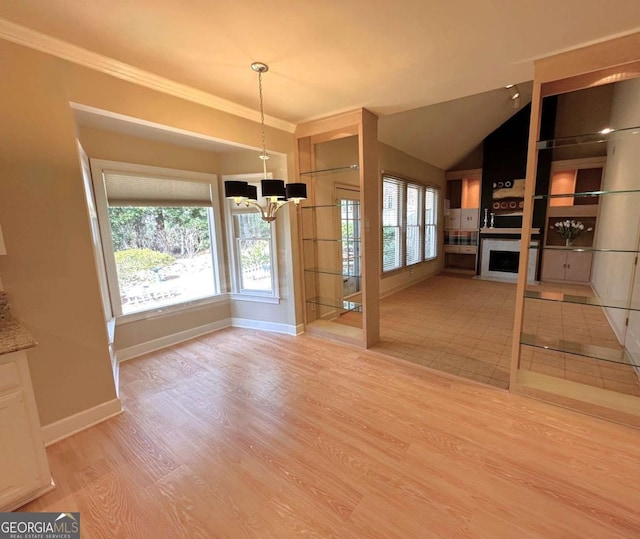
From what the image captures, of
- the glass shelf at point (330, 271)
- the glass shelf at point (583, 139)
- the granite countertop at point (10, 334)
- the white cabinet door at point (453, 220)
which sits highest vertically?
the glass shelf at point (583, 139)

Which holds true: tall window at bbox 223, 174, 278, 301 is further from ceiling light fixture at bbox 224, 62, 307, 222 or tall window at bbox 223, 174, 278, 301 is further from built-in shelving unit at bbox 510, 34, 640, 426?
built-in shelving unit at bbox 510, 34, 640, 426

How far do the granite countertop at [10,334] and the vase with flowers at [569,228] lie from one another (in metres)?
7.83

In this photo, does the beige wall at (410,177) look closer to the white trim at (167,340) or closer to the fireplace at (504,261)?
the fireplace at (504,261)

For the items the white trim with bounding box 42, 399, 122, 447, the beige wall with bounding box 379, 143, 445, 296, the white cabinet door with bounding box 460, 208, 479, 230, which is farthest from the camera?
the white cabinet door with bounding box 460, 208, 479, 230

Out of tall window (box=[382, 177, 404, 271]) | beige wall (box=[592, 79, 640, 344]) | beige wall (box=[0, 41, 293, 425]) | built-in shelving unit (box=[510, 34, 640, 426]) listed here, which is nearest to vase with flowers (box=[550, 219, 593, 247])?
built-in shelving unit (box=[510, 34, 640, 426])

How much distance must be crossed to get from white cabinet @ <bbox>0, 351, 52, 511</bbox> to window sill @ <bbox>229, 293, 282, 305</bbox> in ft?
8.70

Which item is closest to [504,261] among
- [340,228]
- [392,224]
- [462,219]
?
[462,219]

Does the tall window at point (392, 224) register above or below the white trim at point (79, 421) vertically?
above

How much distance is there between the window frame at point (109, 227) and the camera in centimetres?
305

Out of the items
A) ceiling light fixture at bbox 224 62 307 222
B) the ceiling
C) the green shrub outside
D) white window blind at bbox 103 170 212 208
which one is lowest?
the green shrub outside

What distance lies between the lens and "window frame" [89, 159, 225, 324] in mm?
3047

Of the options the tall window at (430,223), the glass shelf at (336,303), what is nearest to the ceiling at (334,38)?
the glass shelf at (336,303)

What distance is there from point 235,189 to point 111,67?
1269mm

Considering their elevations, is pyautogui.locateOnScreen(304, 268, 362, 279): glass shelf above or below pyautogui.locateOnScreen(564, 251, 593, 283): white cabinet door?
above
